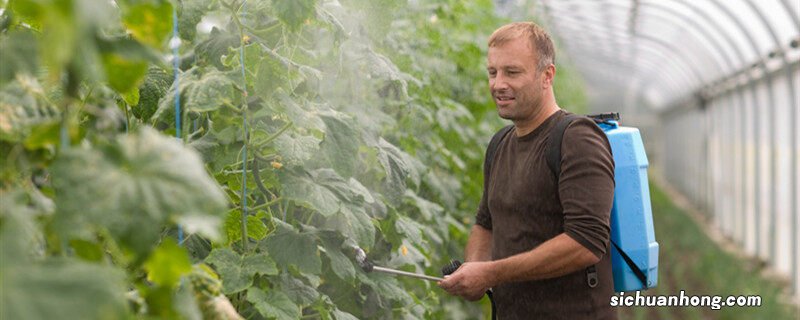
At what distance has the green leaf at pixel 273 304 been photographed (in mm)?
2215

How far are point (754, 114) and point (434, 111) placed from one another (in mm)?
8359

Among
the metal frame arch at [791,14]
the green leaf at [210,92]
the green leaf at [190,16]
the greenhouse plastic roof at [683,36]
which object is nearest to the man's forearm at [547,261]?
the green leaf at [210,92]

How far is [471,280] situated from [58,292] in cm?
173

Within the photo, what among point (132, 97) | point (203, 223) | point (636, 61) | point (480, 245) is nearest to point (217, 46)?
point (132, 97)

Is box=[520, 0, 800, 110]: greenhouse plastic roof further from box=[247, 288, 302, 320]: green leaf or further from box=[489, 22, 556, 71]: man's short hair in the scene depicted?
box=[247, 288, 302, 320]: green leaf

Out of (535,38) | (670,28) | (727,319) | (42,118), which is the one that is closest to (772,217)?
(727,319)

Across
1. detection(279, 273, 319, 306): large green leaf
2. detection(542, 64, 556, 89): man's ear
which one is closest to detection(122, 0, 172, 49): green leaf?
detection(279, 273, 319, 306): large green leaf

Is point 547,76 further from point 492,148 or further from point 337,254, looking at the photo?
point 337,254

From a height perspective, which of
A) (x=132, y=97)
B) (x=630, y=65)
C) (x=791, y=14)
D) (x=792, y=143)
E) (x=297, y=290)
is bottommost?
(x=630, y=65)

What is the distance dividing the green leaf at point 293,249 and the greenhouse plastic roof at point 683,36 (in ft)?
22.0

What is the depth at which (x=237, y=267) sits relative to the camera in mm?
2270

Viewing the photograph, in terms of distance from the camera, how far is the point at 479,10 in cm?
668

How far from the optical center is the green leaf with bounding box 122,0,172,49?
4.26ft

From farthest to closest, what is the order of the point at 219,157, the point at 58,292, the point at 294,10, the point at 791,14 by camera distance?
1. the point at 791,14
2. the point at 219,157
3. the point at 294,10
4. the point at 58,292
